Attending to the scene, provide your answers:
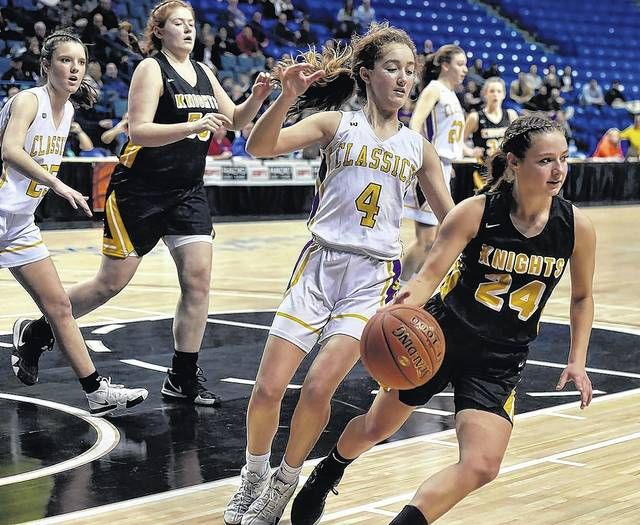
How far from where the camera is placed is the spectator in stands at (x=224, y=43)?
18.1 m

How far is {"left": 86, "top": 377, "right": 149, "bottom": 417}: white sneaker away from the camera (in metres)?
5.32

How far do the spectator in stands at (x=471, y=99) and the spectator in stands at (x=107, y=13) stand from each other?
6.14 meters

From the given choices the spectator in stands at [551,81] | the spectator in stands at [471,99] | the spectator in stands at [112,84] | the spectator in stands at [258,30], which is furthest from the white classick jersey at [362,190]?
the spectator in stands at [551,81]

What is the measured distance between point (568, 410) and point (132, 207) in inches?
93.0

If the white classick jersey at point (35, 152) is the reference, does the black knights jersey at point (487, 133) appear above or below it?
below

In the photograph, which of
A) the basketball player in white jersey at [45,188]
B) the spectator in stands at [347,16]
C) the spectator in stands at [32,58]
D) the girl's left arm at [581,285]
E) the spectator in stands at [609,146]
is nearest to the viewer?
the girl's left arm at [581,285]

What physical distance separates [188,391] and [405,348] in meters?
2.57

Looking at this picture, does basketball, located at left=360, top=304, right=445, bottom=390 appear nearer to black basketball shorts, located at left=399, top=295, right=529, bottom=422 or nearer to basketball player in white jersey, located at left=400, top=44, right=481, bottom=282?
black basketball shorts, located at left=399, top=295, right=529, bottom=422

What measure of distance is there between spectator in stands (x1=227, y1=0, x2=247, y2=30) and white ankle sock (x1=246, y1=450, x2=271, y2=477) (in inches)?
633

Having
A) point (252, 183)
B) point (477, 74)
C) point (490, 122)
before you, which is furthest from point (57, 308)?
point (477, 74)

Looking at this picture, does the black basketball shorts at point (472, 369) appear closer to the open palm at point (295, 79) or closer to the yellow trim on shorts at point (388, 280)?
the yellow trim on shorts at point (388, 280)

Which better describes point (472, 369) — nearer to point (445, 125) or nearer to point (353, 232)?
point (353, 232)

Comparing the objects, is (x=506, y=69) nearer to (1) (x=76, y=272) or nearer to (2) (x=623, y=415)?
(1) (x=76, y=272)

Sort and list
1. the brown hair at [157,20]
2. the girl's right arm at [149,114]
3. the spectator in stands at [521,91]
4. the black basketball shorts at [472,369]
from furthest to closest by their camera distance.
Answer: the spectator in stands at [521,91] → the brown hair at [157,20] → the girl's right arm at [149,114] → the black basketball shorts at [472,369]
